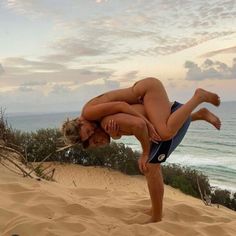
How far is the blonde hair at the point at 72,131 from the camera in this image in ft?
12.8

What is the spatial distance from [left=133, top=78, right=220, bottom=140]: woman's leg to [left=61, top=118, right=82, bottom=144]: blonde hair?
24.7 inches

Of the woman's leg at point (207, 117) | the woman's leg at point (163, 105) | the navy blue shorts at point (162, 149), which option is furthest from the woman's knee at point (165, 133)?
the woman's leg at point (207, 117)

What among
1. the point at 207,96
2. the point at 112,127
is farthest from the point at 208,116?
the point at 112,127

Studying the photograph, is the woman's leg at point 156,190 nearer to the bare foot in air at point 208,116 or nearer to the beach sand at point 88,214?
the beach sand at point 88,214

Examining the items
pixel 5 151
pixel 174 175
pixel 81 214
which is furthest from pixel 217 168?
pixel 81 214

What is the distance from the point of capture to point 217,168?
23.7 metres

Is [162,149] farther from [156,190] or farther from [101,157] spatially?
[101,157]

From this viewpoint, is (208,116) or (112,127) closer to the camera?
(112,127)

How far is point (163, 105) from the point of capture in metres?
3.89

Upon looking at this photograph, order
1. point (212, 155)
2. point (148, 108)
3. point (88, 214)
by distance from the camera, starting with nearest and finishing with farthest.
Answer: point (148, 108) < point (88, 214) < point (212, 155)

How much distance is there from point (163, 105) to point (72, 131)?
2.87 ft

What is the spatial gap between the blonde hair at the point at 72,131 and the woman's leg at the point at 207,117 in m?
1.23

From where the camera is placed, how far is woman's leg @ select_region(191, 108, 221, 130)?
4.16 metres

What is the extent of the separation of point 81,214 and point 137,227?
2.10ft
